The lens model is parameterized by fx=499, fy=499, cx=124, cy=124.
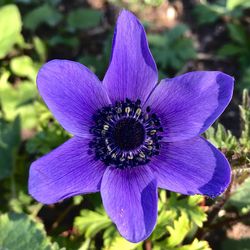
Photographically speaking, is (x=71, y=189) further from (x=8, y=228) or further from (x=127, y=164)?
(x=8, y=228)

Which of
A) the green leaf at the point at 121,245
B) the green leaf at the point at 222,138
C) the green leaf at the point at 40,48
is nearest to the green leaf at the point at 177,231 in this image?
the green leaf at the point at 121,245

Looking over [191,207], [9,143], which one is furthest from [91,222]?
[9,143]

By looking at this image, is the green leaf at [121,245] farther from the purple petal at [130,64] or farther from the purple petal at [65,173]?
the purple petal at [130,64]

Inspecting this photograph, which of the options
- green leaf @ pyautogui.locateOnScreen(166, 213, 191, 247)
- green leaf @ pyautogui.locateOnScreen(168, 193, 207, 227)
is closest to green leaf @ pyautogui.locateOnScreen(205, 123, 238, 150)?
green leaf @ pyautogui.locateOnScreen(168, 193, 207, 227)

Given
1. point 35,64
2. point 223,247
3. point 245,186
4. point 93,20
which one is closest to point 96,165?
point 245,186

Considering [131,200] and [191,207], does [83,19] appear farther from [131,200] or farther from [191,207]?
[131,200]

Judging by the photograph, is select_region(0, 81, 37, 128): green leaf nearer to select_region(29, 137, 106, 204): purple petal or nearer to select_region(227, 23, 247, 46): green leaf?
select_region(29, 137, 106, 204): purple petal
